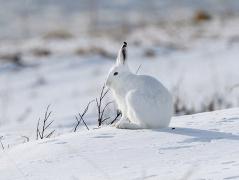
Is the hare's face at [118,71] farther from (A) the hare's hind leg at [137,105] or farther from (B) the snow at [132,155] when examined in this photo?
(B) the snow at [132,155]

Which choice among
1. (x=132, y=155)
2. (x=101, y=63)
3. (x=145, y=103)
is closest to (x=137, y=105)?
(x=145, y=103)

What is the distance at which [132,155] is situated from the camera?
3838 mm

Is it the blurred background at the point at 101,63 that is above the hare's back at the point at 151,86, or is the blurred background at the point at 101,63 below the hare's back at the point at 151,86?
above

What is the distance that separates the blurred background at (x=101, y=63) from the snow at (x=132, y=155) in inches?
60.6

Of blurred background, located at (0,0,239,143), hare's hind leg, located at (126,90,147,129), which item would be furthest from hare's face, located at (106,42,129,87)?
blurred background, located at (0,0,239,143)

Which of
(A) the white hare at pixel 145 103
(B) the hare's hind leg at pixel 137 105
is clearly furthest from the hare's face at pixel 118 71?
(B) the hare's hind leg at pixel 137 105

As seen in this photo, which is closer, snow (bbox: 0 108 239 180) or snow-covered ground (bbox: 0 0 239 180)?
snow (bbox: 0 108 239 180)

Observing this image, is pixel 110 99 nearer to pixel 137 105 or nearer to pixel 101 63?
pixel 101 63

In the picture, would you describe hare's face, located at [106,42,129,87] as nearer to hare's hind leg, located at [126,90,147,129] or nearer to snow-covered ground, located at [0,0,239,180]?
hare's hind leg, located at [126,90,147,129]

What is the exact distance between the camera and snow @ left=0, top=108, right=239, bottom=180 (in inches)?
139

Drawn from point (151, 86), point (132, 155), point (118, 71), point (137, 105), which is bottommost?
point (132, 155)

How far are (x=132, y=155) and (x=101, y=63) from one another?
8590 mm

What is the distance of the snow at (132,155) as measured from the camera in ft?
11.6

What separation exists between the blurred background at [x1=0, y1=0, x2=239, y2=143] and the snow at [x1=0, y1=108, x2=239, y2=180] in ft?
5.05
